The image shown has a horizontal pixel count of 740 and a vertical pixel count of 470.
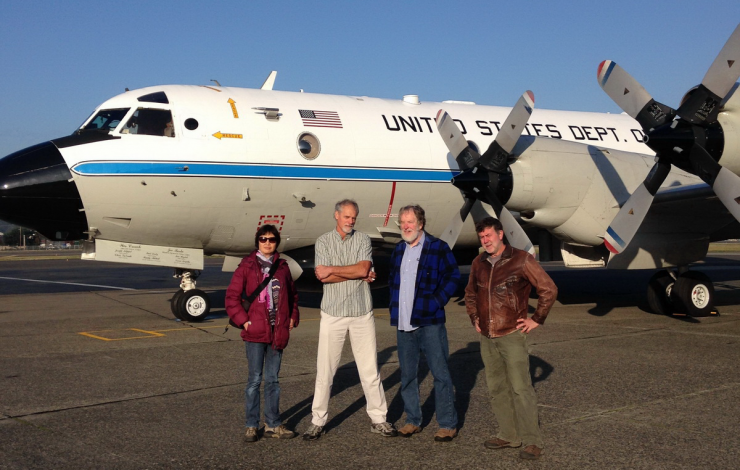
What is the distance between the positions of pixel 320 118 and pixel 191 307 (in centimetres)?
440

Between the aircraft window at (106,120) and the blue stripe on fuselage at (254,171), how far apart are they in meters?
0.89

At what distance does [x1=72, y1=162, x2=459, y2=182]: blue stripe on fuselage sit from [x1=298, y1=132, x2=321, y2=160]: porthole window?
25cm

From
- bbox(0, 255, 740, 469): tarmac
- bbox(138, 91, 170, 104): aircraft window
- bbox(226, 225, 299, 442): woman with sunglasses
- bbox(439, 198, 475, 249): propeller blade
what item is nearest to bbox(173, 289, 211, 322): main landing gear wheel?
bbox(0, 255, 740, 469): tarmac

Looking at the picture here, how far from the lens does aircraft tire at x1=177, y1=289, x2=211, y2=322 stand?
43.3 ft

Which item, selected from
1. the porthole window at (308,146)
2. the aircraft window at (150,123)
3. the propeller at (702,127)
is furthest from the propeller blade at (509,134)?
the aircraft window at (150,123)

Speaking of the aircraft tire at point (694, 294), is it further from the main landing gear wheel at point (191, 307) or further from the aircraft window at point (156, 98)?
the aircraft window at point (156, 98)

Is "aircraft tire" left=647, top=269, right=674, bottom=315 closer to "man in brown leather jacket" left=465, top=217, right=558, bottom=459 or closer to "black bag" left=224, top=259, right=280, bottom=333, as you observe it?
"man in brown leather jacket" left=465, top=217, right=558, bottom=459

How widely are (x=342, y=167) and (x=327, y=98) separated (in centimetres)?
184

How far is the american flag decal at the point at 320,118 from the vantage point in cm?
1347

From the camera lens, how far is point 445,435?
583cm

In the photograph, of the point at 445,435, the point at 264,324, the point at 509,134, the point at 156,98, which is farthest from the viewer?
the point at 156,98

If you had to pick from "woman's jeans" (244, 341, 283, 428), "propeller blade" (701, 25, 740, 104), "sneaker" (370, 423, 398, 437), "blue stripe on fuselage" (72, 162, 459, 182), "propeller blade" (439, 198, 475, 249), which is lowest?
"sneaker" (370, 423, 398, 437)

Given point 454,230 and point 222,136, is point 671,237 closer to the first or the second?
point 454,230

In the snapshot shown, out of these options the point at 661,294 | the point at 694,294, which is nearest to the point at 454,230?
the point at 661,294
